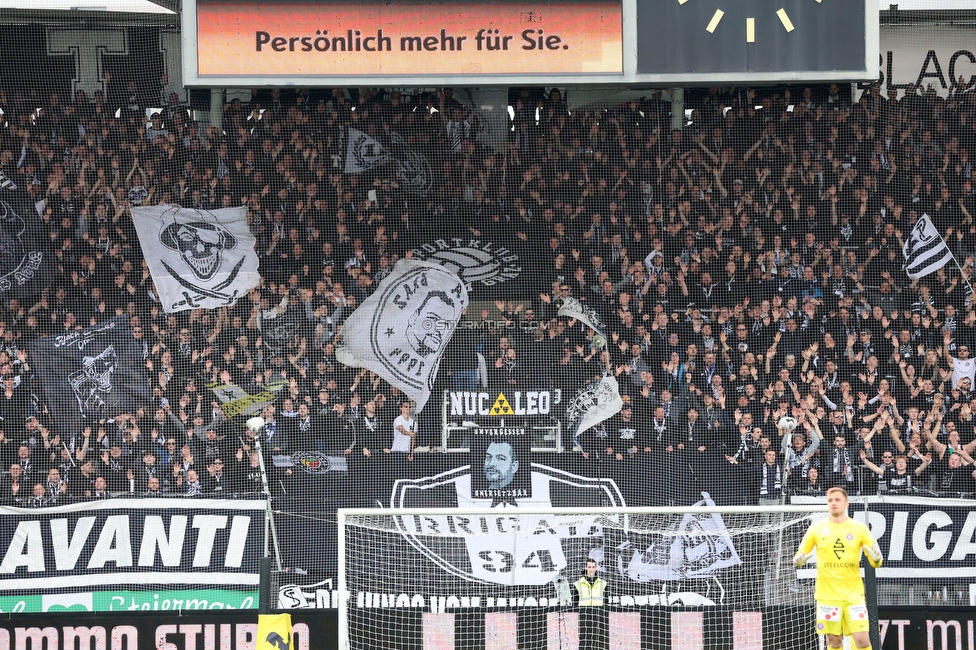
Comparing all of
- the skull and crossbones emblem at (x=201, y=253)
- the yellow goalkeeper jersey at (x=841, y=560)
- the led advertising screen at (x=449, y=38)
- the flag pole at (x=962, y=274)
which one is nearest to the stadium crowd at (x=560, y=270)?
the flag pole at (x=962, y=274)

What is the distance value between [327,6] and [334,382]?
14.3ft

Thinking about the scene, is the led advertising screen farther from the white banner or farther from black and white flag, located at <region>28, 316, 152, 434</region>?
the white banner

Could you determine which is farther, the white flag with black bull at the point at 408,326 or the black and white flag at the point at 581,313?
the black and white flag at the point at 581,313

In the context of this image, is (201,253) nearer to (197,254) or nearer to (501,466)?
(197,254)

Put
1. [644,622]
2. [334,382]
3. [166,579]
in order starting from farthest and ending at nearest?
[334,382], [166,579], [644,622]

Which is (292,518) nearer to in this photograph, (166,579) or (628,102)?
(166,579)

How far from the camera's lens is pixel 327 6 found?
34.3 ft

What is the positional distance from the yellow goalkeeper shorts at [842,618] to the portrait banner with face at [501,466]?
4692mm

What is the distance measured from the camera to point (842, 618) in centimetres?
837

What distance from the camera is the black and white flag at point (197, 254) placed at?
43.8 feet

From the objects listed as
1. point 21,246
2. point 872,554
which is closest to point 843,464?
point 872,554

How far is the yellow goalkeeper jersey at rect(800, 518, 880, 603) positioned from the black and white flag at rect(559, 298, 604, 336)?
17.3 feet

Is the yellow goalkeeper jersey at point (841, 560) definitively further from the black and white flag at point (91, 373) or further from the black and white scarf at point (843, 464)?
the black and white flag at point (91, 373)

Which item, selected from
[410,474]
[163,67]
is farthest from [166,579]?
[163,67]
